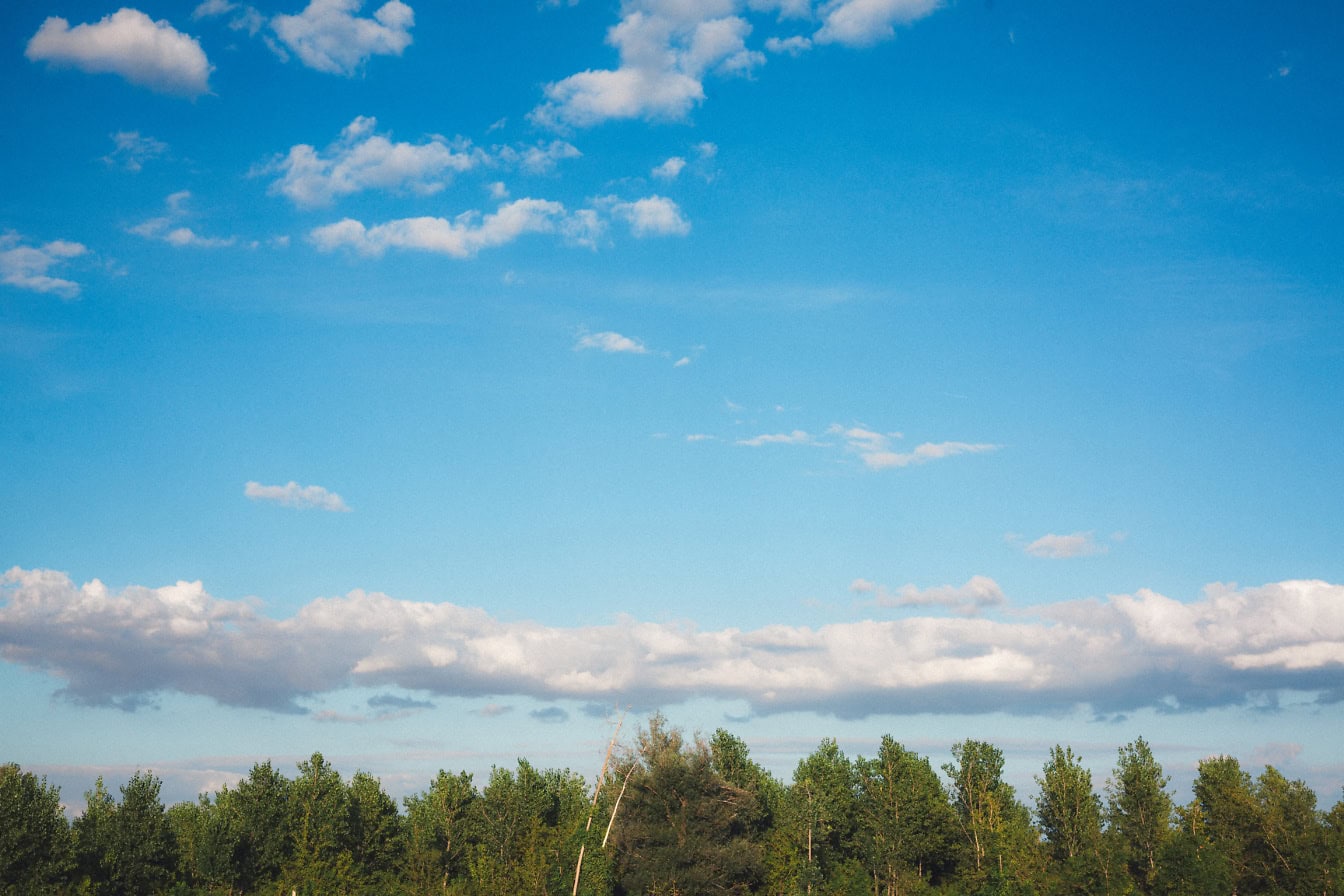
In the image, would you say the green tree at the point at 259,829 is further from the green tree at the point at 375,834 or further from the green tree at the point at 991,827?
the green tree at the point at 991,827

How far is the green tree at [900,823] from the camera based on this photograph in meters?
95.5

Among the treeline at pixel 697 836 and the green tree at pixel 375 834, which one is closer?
the treeline at pixel 697 836

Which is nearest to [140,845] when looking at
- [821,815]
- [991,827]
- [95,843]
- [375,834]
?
[95,843]

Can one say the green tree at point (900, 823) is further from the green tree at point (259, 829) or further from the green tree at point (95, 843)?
the green tree at point (95, 843)

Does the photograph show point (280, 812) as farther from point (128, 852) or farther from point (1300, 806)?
point (1300, 806)

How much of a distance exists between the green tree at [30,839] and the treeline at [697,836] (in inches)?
5.7

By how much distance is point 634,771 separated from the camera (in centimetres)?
8919

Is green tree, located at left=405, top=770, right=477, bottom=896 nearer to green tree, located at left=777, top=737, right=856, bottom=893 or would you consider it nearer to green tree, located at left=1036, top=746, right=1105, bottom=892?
green tree, located at left=777, top=737, right=856, bottom=893

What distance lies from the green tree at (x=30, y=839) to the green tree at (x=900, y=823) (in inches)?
2534

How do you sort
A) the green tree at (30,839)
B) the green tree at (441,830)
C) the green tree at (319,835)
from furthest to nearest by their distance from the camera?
1. the green tree at (441,830)
2. the green tree at (319,835)
3. the green tree at (30,839)

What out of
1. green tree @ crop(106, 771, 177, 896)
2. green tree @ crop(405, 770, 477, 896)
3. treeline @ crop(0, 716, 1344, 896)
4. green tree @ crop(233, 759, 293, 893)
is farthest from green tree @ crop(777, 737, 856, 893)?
green tree @ crop(106, 771, 177, 896)

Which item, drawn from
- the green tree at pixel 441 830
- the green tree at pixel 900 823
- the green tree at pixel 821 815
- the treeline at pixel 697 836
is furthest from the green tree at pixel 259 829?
the green tree at pixel 900 823

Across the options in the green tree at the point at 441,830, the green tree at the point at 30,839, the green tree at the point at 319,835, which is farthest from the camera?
the green tree at the point at 441,830

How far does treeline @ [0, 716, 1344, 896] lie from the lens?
79.3 metres
